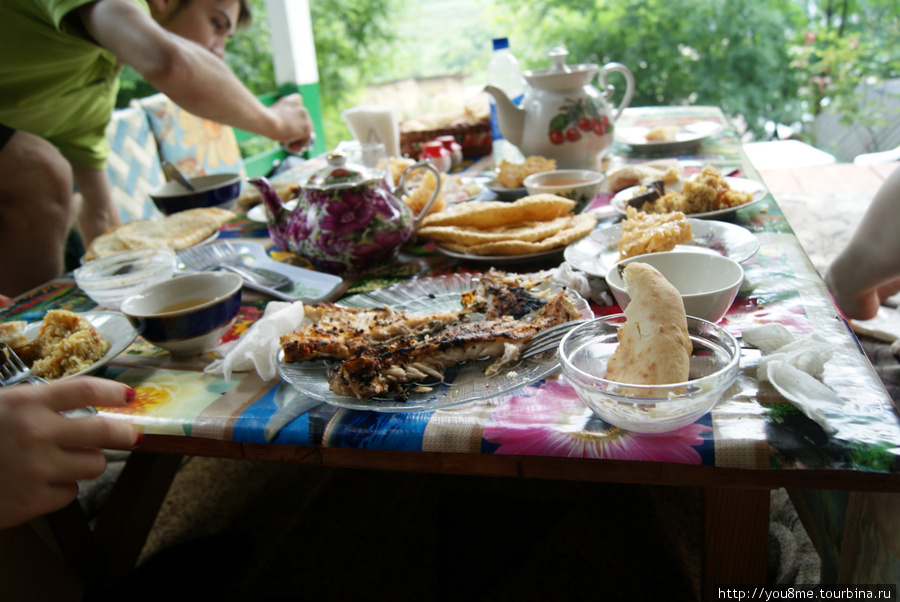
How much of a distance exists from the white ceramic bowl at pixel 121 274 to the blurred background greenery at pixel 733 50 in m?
3.01

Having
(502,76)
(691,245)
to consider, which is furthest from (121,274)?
(502,76)

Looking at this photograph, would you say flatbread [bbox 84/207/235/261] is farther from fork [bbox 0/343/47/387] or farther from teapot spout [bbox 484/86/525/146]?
teapot spout [bbox 484/86/525/146]

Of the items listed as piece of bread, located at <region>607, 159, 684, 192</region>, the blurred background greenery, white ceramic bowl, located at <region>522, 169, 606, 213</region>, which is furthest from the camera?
the blurred background greenery

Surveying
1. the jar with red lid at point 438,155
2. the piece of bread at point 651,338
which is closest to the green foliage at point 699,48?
the jar with red lid at point 438,155

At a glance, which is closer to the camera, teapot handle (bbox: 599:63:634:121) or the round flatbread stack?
the round flatbread stack

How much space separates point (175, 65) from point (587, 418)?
150cm

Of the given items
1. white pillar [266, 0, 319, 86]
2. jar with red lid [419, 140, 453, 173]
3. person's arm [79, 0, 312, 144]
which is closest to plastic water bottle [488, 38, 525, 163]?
jar with red lid [419, 140, 453, 173]

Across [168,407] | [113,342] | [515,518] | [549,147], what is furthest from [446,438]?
[549,147]

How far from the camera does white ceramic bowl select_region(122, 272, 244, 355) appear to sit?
896mm

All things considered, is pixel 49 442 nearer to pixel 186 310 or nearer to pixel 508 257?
pixel 186 310

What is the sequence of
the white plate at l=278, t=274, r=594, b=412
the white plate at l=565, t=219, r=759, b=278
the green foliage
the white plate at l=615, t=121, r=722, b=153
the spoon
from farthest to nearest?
1. the green foliage
2. the white plate at l=615, t=121, r=722, b=153
3. the spoon
4. the white plate at l=565, t=219, r=759, b=278
5. the white plate at l=278, t=274, r=594, b=412

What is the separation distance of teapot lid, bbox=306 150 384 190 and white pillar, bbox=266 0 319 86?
129 inches

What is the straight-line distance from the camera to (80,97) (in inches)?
81.7

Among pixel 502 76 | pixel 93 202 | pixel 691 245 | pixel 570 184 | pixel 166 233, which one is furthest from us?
pixel 93 202
